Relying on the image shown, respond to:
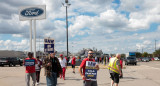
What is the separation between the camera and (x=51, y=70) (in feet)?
23.2

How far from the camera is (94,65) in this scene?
6.28 meters

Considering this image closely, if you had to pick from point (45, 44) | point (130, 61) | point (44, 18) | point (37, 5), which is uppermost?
point (37, 5)

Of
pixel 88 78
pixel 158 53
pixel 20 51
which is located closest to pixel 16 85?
pixel 88 78

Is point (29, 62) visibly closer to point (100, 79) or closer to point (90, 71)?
point (90, 71)

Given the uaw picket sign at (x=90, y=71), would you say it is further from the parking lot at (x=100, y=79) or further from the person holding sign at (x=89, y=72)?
the parking lot at (x=100, y=79)

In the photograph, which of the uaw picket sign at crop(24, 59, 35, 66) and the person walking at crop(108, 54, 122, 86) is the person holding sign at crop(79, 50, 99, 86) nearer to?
the person walking at crop(108, 54, 122, 86)

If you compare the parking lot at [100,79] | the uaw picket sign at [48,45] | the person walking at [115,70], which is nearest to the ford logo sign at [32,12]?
the uaw picket sign at [48,45]

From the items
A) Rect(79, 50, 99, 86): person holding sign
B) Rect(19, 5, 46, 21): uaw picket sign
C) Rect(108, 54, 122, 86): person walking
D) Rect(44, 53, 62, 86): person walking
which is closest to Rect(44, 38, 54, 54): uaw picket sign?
Rect(19, 5, 46, 21): uaw picket sign

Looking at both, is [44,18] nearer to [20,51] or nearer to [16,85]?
[16,85]

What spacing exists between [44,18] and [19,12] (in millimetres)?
2645

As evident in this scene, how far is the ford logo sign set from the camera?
64.4ft

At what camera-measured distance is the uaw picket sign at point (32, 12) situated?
19562 mm

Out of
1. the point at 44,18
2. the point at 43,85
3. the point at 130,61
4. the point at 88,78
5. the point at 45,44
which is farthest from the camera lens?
the point at 130,61

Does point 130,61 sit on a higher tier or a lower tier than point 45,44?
lower
